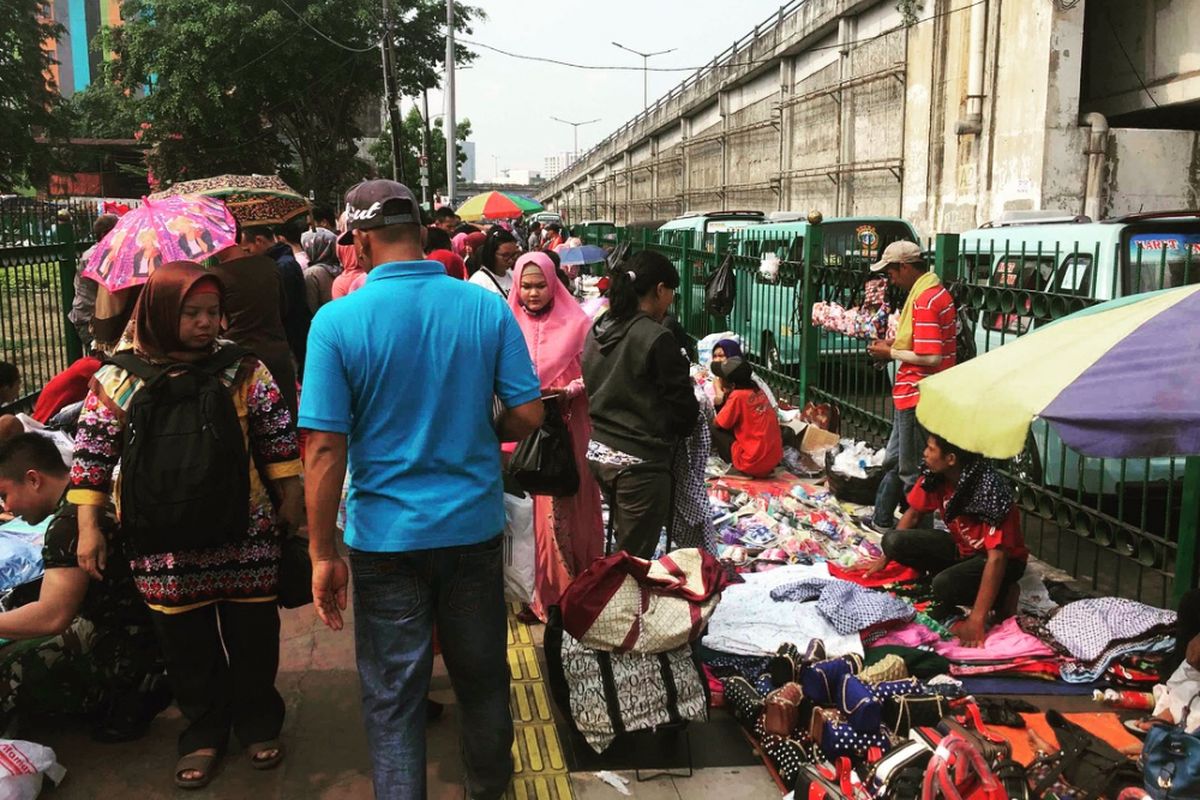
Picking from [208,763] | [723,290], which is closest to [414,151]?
[723,290]

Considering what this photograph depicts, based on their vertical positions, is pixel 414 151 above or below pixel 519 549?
above

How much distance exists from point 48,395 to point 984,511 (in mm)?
4821

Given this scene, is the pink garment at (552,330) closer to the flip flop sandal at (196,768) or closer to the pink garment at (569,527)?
the pink garment at (569,527)

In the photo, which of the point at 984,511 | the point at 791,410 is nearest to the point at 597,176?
the point at 791,410

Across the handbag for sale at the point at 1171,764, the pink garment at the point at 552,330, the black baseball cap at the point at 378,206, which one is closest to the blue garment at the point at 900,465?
the pink garment at the point at 552,330

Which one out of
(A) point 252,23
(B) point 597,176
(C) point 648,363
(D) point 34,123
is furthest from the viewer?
(B) point 597,176

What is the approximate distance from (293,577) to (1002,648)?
Result: 10.4 ft

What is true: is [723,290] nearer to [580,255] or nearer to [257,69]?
[580,255]

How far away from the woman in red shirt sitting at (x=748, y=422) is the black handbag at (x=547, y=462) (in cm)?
351

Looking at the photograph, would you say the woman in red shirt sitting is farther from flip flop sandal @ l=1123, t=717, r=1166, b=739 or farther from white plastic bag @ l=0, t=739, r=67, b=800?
white plastic bag @ l=0, t=739, r=67, b=800

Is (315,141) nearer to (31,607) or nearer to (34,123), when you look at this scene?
(34,123)

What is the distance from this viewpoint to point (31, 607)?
3301 millimetres

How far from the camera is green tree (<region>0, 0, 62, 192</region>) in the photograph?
29.2m

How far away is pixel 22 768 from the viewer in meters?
3.20
